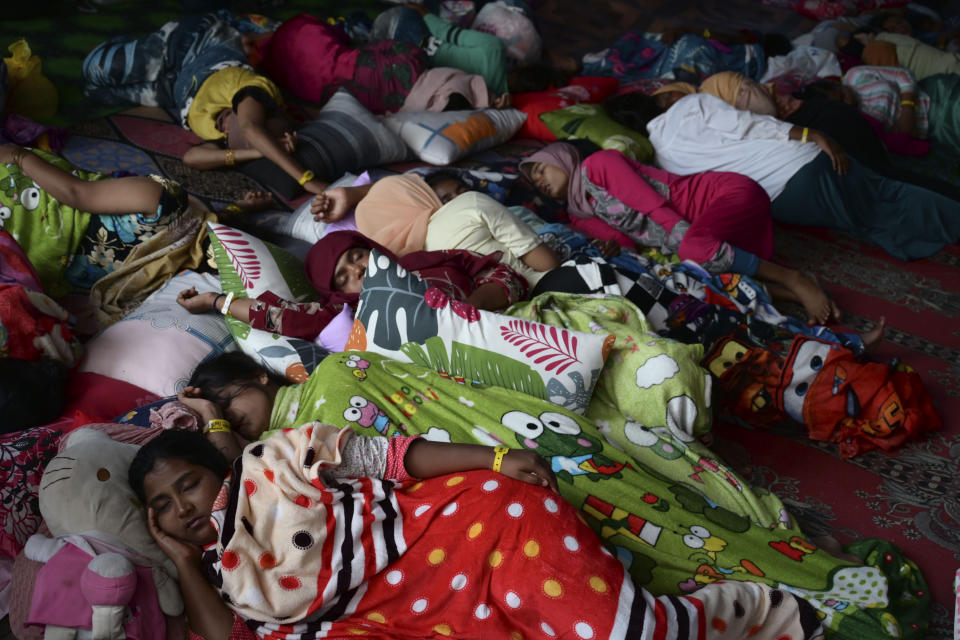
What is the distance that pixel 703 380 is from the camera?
1.91 meters

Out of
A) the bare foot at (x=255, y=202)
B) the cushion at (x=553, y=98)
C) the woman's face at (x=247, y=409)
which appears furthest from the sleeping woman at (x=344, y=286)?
the cushion at (x=553, y=98)

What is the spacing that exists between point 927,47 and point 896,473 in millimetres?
3121

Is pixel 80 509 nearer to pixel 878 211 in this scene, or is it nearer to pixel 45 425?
pixel 45 425

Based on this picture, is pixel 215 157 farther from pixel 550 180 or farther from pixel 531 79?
pixel 531 79

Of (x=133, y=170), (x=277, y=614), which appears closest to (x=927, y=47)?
(x=133, y=170)

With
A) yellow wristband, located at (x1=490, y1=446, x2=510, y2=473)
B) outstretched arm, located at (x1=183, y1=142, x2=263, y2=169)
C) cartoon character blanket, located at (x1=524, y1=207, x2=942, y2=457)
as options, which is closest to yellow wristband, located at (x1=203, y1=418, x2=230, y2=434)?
yellow wristband, located at (x1=490, y1=446, x2=510, y2=473)

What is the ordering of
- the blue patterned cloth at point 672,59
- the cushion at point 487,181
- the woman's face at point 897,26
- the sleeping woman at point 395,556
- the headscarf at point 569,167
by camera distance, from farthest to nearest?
the woman's face at point 897,26
the blue patterned cloth at point 672,59
the headscarf at point 569,167
the cushion at point 487,181
the sleeping woman at point 395,556

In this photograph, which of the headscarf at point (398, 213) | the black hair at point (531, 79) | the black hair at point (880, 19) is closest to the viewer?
the headscarf at point (398, 213)

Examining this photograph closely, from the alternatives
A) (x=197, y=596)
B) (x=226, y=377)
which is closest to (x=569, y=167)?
(x=226, y=377)

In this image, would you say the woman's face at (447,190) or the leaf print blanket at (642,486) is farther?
the woman's face at (447,190)

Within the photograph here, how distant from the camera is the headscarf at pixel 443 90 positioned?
3389mm

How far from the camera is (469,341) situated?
1.87m

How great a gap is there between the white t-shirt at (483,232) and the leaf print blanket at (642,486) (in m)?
0.58

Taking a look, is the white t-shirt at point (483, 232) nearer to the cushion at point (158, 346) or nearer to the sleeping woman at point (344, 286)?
the sleeping woman at point (344, 286)
